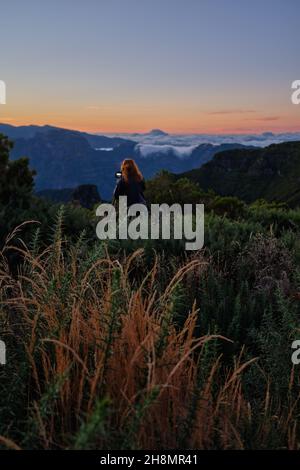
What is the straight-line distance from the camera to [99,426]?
A: 166 cm

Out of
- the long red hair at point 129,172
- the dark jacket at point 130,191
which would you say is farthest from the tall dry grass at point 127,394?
the long red hair at point 129,172

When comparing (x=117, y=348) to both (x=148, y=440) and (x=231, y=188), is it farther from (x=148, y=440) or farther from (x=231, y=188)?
(x=231, y=188)

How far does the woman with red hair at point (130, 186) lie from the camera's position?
12102 mm

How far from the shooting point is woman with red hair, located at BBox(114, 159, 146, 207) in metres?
12.1

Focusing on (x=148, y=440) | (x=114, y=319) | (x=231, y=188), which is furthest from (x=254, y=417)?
(x=231, y=188)

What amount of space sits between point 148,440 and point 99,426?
32.4 inches

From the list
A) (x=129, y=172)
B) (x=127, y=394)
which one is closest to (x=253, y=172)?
(x=129, y=172)

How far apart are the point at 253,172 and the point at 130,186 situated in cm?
12414

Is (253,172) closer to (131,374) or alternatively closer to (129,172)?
(129,172)

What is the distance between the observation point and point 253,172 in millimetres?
133125

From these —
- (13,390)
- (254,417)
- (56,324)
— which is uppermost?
(56,324)

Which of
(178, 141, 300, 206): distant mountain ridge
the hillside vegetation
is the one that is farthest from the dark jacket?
(178, 141, 300, 206): distant mountain ridge

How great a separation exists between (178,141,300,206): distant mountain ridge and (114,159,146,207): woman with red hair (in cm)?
10417
